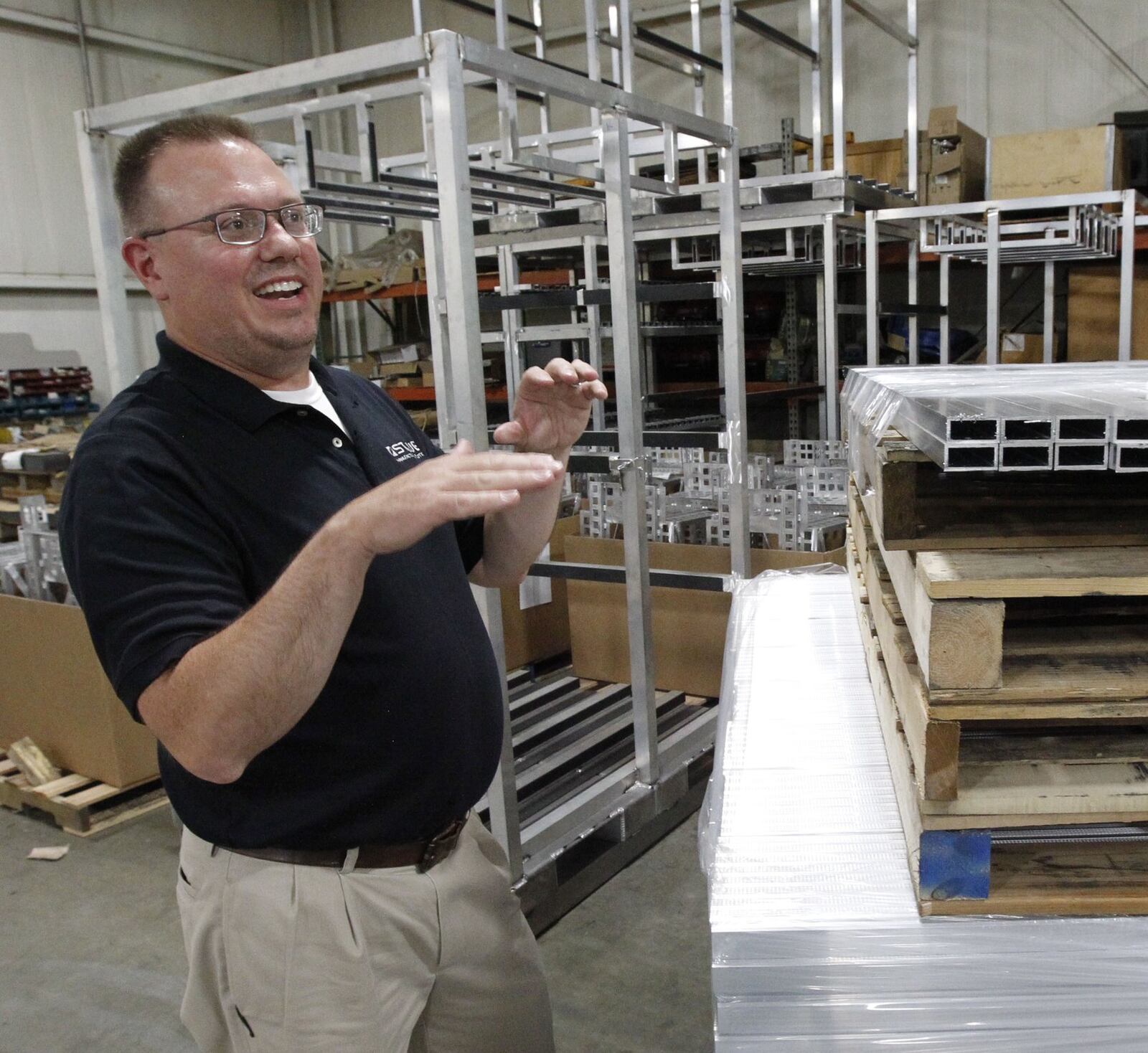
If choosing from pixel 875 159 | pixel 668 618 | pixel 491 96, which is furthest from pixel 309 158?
pixel 491 96

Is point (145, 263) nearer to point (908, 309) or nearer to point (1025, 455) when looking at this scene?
point (1025, 455)

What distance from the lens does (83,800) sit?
13.2 feet

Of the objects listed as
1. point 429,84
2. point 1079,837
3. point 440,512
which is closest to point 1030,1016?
point 1079,837

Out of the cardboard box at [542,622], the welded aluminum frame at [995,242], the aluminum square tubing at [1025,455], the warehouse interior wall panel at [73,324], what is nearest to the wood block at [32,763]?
the cardboard box at [542,622]

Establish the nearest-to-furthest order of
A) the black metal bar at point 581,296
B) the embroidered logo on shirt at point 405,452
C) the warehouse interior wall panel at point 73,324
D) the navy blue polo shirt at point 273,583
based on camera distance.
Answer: the navy blue polo shirt at point 273,583 → the embroidered logo on shirt at point 405,452 → the black metal bar at point 581,296 → the warehouse interior wall panel at point 73,324

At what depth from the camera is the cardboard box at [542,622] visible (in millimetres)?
4965

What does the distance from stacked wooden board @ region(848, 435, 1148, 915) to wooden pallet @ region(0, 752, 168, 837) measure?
11.6 ft

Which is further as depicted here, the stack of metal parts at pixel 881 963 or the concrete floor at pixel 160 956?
the concrete floor at pixel 160 956

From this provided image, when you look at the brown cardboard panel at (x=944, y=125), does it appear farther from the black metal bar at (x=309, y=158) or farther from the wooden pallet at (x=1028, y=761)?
the wooden pallet at (x=1028, y=761)

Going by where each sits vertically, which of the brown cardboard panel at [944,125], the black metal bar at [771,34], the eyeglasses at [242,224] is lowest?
the eyeglasses at [242,224]

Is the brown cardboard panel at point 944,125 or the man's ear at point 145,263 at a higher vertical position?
the brown cardboard panel at point 944,125

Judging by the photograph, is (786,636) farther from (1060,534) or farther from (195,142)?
(195,142)

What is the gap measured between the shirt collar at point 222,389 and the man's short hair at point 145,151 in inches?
8.0

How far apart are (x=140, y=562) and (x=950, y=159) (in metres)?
7.18
